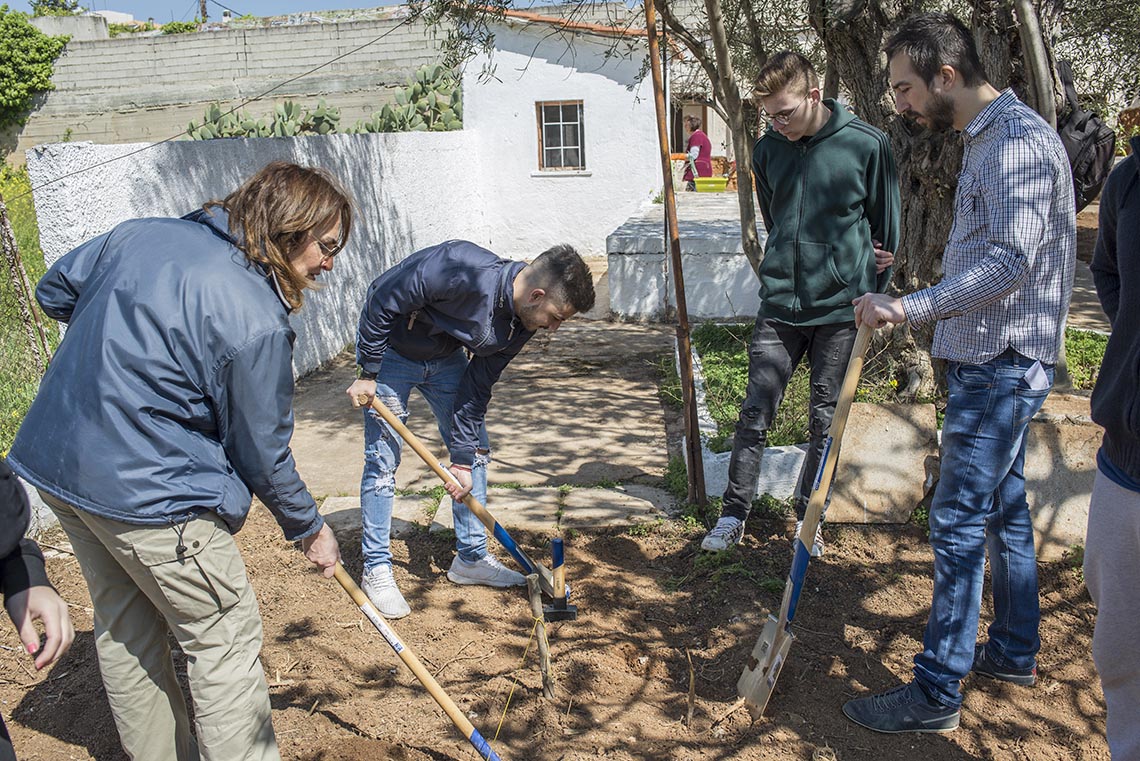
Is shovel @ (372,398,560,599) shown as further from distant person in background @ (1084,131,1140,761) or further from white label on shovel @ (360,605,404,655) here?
distant person in background @ (1084,131,1140,761)

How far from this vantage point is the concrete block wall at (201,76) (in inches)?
671

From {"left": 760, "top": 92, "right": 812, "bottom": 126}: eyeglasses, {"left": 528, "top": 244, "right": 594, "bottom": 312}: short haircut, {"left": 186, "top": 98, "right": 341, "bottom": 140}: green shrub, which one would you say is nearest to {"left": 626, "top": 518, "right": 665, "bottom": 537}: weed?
{"left": 528, "top": 244, "right": 594, "bottom": 312}: short haircut

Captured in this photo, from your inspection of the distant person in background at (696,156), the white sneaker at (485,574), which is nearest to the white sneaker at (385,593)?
the white sneaker at (485,574)

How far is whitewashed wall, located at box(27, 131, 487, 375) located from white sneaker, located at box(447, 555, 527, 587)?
1670 millimetres

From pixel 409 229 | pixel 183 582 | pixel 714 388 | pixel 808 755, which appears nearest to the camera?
pixel 183 582

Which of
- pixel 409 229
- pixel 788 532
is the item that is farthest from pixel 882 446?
pixel 409 229

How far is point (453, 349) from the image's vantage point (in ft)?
12.3

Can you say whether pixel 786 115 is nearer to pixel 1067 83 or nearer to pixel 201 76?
pixel 1067 83

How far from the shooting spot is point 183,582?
7.26 feet

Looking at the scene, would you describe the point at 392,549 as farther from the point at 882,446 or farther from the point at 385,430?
the point at 882,446

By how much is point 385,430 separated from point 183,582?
5.00 feet

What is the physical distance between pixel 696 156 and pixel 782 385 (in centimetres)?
1356

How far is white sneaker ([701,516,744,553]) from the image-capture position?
13.3 ft

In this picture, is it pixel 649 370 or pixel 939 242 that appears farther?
pixel 649 370
